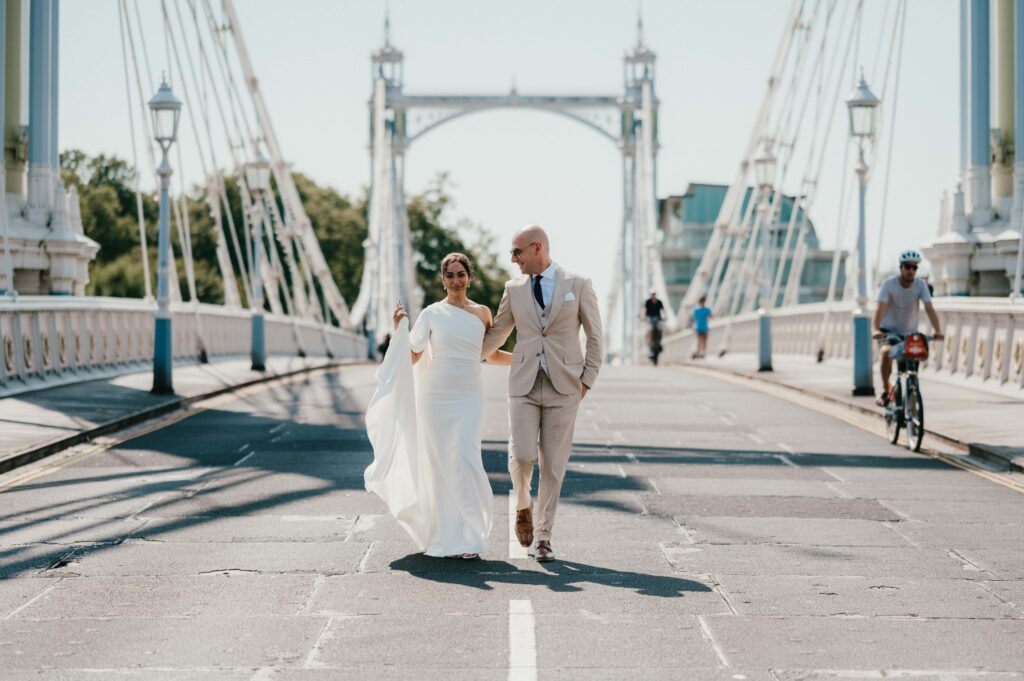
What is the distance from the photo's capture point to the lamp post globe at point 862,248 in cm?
2072

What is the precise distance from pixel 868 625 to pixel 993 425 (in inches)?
371

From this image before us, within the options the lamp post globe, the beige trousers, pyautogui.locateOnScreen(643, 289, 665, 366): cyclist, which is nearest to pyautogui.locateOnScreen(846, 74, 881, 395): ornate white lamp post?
the lamp post globe

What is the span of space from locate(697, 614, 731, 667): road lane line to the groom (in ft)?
5.51

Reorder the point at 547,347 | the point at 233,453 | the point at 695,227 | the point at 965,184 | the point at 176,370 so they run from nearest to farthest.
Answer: the point at 547,347, the point at 233,453, the point at 176,370, the point at 965,184, the point at 695,227

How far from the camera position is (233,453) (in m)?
14.0

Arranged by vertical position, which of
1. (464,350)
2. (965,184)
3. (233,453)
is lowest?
(233,453)

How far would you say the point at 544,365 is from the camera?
852 centimetres

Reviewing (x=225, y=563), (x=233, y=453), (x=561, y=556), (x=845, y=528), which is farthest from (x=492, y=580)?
(x=233, y=453)

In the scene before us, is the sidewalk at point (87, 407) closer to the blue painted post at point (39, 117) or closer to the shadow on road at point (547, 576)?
the blue painted post at point (39, 117)

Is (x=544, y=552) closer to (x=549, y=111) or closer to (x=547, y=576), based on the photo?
(x=547, y=576)

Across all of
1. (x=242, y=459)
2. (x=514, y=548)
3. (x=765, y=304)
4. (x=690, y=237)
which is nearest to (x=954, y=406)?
(x=242, y=459)

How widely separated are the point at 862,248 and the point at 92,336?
10.5m

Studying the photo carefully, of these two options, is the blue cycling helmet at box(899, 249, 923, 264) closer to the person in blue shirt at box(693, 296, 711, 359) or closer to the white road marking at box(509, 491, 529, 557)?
the white road marking at box(509, 491, 529, 557)

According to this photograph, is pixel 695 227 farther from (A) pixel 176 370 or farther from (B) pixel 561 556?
(B) pixel 561 556
